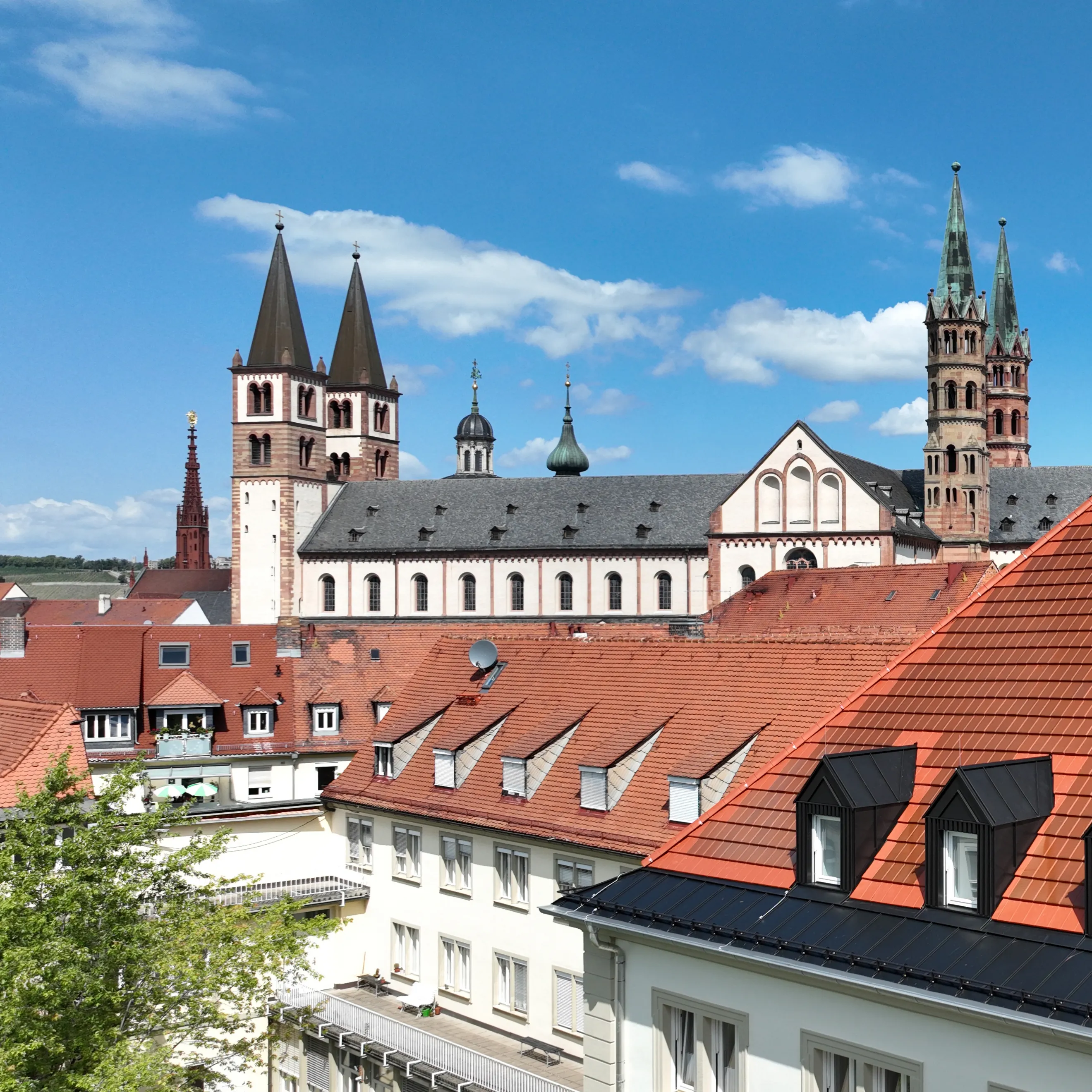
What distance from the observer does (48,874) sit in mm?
17641

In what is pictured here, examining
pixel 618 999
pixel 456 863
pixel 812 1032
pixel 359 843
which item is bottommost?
pixel 359 843

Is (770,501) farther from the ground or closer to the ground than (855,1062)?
farther from the ground

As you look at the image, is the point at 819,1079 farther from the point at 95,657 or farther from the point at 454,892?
the point at 95,657

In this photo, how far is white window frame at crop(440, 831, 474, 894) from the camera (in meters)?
27.1

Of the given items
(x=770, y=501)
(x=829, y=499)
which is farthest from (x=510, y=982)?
(x=770, y=501)

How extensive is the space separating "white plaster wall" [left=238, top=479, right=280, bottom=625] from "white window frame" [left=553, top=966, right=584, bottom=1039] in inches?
2425

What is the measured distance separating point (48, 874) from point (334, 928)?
18.8 feet

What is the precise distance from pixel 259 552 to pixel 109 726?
4438cm

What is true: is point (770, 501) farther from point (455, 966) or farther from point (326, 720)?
point (455, 966)

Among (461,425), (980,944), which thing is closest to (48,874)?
(980,944)

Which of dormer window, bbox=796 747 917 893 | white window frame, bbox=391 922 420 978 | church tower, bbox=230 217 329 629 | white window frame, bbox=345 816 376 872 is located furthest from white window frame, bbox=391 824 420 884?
church tower, bbox=230 217 329 629

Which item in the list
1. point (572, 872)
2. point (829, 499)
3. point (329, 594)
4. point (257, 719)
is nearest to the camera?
point (572, 872)

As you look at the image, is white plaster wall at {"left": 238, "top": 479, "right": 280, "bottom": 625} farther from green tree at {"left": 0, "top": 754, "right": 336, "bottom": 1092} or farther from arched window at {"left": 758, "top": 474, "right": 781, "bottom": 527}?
green tree at {"left": 0, "top": 754, "right": 336, "bottom": 1092}

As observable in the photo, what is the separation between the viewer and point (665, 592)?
77.2m
